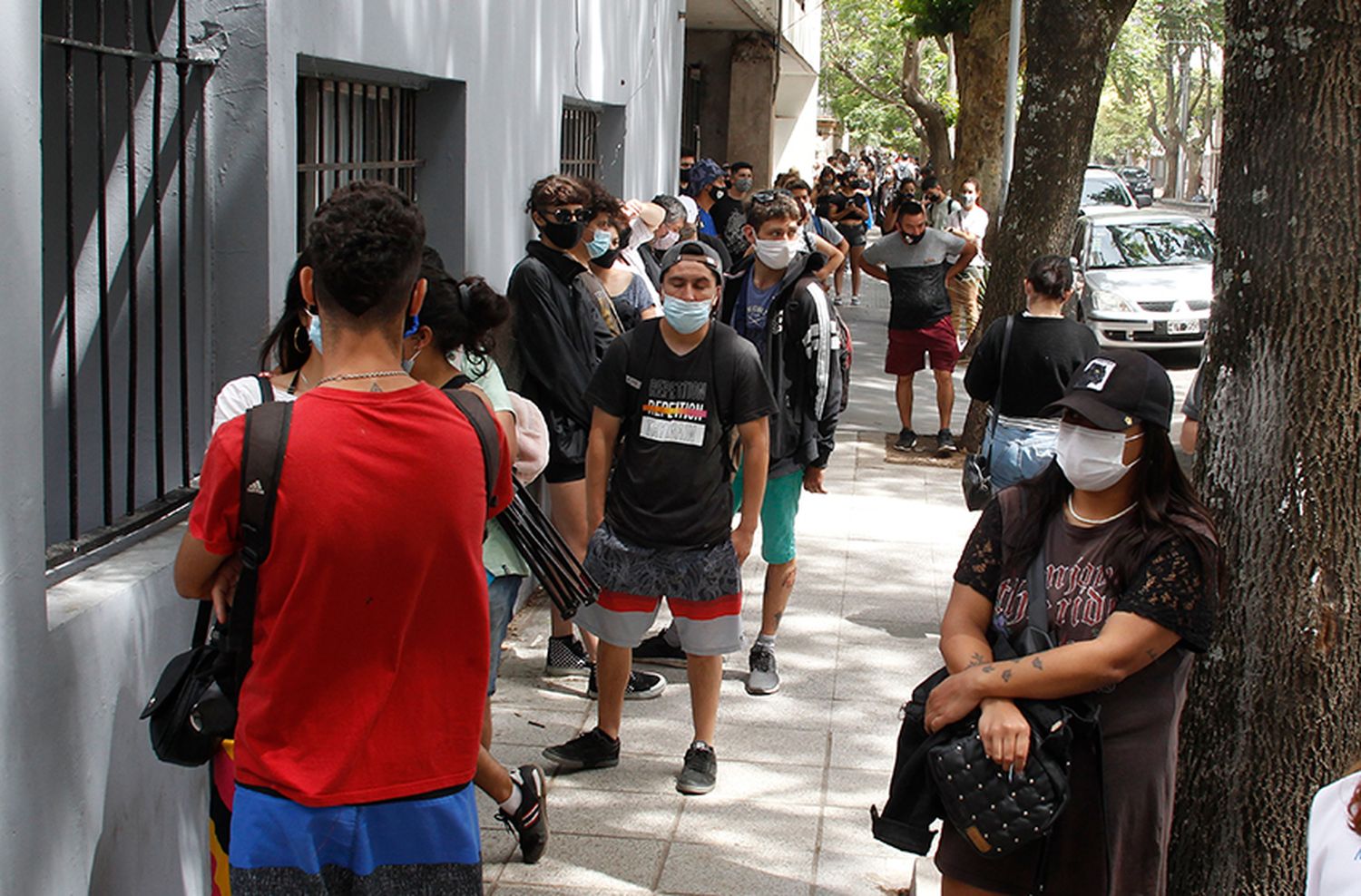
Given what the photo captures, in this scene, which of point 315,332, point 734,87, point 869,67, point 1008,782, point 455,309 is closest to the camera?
point 1008,782

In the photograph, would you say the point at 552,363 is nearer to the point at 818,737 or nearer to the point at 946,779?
the point at 818,737

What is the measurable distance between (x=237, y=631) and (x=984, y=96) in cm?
1896

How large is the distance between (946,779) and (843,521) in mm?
6507

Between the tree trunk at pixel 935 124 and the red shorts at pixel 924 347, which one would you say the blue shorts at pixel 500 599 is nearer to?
the red shorts at pixel 924 347

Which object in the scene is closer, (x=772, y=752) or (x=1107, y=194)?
(x=772, y=752)

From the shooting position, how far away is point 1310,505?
388 cm

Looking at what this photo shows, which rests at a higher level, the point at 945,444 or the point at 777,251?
the point at 777,251

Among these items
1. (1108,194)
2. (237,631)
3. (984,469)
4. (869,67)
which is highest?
(869,67)

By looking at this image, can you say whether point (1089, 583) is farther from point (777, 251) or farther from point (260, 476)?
point (777, 251)

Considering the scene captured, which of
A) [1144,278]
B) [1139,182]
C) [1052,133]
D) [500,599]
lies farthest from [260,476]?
[1139,182]

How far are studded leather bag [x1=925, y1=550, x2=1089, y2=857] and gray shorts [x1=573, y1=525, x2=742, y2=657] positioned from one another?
214 cm

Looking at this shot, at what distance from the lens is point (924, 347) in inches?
465

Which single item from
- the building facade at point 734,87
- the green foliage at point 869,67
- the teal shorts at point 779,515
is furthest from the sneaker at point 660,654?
the green foliage at point 869,67

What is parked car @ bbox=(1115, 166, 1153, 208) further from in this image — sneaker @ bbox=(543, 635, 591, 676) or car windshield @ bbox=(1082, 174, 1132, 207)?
sneaker @ bbox=(543, 635, 591, 676)
